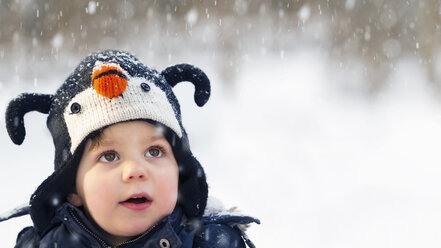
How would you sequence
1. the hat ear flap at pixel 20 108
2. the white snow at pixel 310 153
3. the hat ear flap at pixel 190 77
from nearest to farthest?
the hat ear flap at pixel 20 108, the hat ear flap at pixel 190 77, the white snow at pixel 310 153

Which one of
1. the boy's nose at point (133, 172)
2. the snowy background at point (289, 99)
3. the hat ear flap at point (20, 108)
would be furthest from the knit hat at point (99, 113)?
the snowy background at point (289, 99)

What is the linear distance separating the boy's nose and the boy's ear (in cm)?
24

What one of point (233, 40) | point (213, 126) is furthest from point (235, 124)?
point (233, 40)

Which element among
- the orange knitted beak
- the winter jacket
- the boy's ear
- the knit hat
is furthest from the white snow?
the orange knitted beak

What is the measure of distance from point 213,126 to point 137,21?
2.92m

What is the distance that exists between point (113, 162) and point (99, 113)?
0.48 ft

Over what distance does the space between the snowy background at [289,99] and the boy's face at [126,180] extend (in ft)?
5.53

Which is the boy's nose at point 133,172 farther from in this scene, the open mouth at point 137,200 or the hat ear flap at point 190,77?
the hat ear flap at point 190,77

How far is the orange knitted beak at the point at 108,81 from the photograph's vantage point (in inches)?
61.9

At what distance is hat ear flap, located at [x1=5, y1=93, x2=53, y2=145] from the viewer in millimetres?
1744

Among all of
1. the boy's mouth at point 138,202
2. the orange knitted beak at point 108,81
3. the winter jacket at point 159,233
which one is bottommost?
the winter jacket at point 159,233

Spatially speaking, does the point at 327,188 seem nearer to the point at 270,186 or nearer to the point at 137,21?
the point at 270,186

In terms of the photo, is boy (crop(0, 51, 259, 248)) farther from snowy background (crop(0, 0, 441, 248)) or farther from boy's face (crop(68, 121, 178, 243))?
snowy background (crop(0, 0, 441, 248))

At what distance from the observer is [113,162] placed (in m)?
1.55
